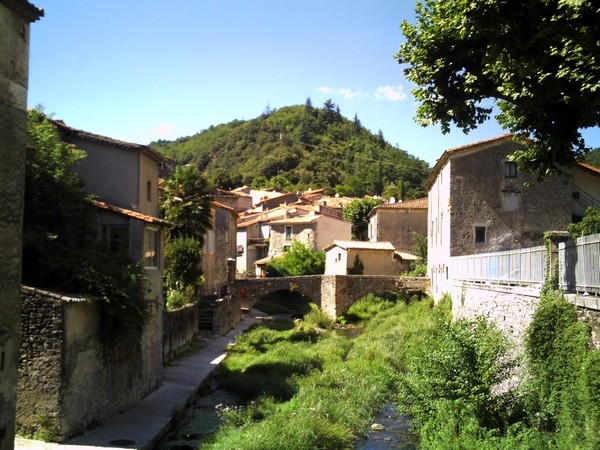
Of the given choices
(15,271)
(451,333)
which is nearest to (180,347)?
(451,333)

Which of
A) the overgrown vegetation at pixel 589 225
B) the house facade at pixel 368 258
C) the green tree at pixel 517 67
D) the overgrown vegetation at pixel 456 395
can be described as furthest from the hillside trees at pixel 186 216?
the green tree at pixel 517 67

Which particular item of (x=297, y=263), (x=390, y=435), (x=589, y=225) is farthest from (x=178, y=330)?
(x=297, y=263)

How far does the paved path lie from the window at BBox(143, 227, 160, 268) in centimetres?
427

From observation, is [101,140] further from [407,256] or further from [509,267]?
[407,256]

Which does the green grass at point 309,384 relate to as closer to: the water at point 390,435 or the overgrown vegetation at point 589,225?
the water at point 390,435

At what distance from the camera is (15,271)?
10141 mm

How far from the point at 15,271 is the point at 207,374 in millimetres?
15260

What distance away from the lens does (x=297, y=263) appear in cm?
5844

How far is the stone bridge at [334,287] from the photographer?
46.1 m

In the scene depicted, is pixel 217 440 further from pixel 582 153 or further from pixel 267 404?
pixel 582 153

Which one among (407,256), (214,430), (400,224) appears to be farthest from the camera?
(400,224)

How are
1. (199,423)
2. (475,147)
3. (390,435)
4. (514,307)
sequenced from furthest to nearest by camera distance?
(475,147), (390,435), (199,423), (514,307)

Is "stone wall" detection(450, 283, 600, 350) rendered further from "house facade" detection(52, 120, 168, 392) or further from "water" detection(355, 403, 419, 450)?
"house facade" detection(52, 120, 168, 392)

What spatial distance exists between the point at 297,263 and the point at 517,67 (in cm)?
4900
